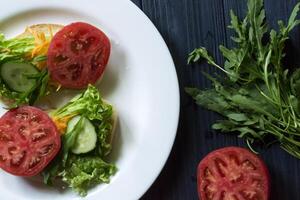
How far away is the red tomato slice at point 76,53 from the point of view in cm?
236

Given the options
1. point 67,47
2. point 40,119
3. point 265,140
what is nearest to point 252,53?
point 265,140

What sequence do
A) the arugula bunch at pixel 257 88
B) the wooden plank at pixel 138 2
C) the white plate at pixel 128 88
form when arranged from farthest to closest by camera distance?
1. the wooden plank at pixel 138 2
2. the white plate at pixel 128 88
3. the arugula bunch at pixel 257 88

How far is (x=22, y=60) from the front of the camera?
2.39 meters

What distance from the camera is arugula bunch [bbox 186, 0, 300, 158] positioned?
2.30 meters

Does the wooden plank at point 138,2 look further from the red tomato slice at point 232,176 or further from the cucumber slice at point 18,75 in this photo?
the red tomato slice at point 232,176

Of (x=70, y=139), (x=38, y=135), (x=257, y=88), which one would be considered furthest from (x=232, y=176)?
(x=38, y=135)

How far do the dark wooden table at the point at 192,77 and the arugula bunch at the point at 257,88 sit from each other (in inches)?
2.8

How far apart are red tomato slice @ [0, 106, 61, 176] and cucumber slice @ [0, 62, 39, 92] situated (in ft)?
0.44

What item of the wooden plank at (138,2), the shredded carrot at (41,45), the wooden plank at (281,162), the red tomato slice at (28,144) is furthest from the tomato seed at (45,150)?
the wooden plank at (281,162)

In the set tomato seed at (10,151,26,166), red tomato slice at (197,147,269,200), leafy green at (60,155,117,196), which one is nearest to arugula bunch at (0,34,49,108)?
tomato seed at (10,151,26,166)

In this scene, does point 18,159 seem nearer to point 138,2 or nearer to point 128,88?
point 128,88

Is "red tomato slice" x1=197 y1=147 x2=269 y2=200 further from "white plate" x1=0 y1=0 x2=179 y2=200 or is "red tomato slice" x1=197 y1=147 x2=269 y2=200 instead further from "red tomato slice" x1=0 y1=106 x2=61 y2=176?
"red tomato slice" x1=0 y1=106 x2=61 y2=176

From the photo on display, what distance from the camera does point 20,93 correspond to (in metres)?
2.39

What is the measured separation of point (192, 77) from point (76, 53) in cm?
55
